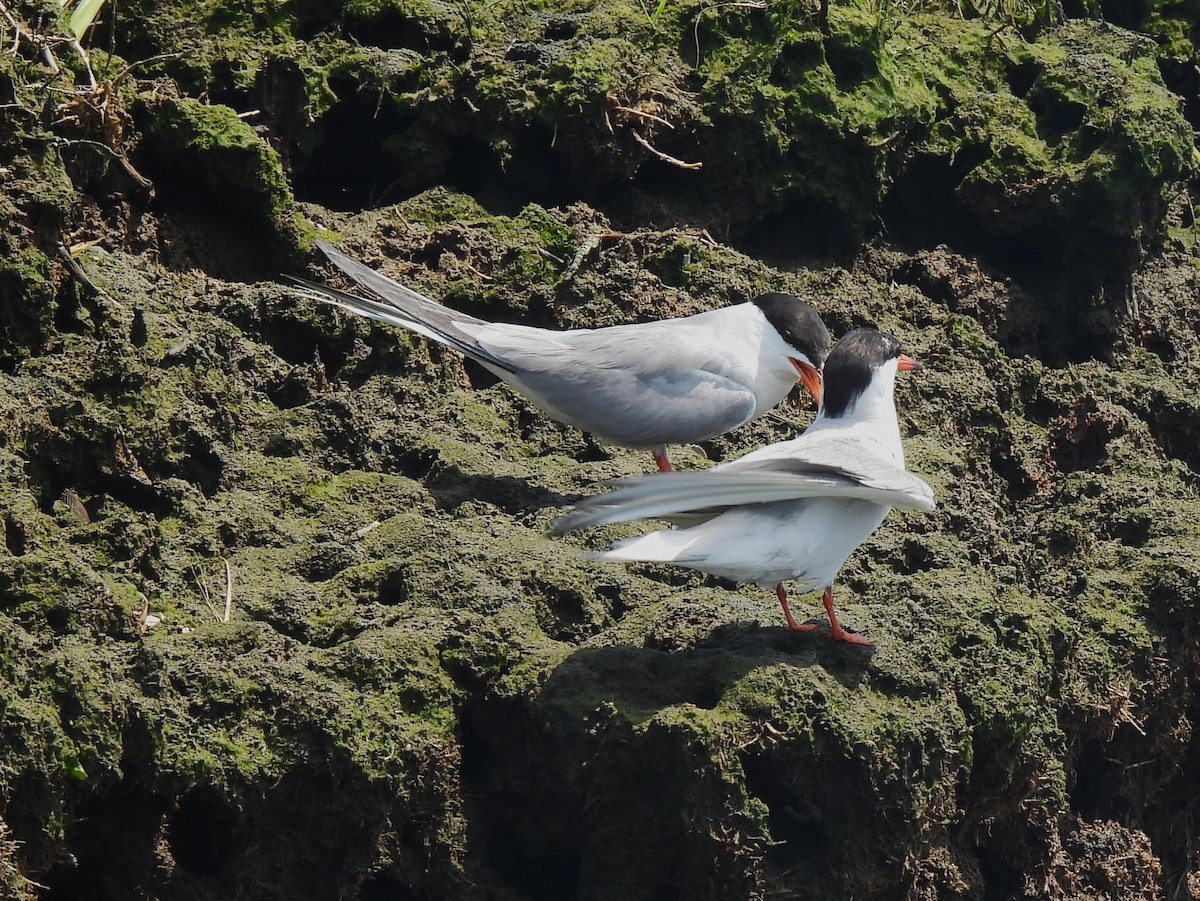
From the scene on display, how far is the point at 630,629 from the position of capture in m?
4.34

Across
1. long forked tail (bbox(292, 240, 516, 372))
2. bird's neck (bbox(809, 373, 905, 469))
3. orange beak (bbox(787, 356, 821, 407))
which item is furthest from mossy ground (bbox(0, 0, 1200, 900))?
bird's neck (bbox(809, 373, 905, 469))

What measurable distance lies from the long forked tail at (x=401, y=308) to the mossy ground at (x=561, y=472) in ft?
0.37

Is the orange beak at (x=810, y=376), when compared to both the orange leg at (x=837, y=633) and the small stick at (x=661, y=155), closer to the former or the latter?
the small stick at (x=661, y=155)

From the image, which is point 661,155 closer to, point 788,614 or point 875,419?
point 875,419

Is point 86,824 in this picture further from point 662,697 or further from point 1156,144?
point 1156,144

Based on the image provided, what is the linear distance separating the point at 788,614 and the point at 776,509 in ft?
1.03

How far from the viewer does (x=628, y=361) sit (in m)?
5.46

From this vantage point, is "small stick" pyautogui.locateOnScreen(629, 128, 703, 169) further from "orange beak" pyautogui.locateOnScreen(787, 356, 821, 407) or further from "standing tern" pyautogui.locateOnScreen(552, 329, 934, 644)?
"standing tern" pyautogui.locateOnScreen(552, 329, 934, 644)

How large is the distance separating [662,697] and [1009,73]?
167 inches

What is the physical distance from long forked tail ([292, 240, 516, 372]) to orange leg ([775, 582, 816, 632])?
4.49ft

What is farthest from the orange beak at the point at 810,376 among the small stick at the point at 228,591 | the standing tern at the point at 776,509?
the small stick at the point at 228,591

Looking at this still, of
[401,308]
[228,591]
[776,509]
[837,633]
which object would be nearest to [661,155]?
[401,308]

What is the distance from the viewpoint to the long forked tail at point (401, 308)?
5270 mm

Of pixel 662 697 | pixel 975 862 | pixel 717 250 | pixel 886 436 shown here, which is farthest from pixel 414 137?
pixel 975 862
